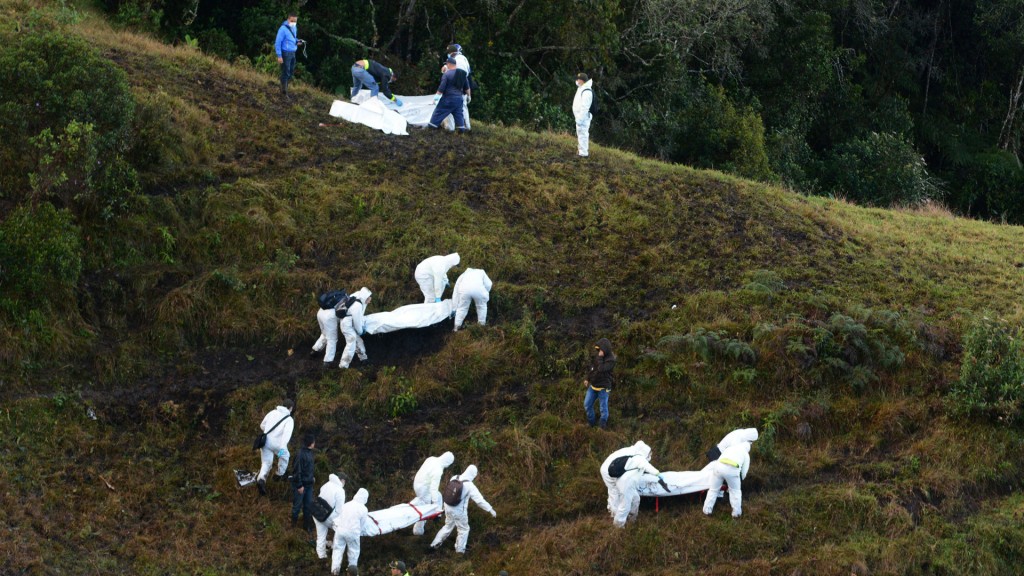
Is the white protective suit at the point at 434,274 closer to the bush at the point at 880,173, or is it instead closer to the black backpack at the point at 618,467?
the black backpack at the point at 618,467

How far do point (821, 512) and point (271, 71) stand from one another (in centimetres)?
1428

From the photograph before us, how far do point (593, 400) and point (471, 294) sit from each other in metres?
2.53

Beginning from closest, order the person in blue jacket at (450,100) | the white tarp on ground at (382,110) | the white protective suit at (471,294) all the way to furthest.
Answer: the white protective suit at (471,294) < the person in blue jacket at (450,100) < the white tarp on ground at (382,110)

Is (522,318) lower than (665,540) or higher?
higher

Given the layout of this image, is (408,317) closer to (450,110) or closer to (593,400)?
(593,400)

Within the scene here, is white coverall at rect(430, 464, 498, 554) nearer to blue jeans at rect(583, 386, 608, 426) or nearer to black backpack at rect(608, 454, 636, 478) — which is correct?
black backpack at rect(608, 454, 636, 478)

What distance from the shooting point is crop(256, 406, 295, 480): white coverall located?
1378 centimetres

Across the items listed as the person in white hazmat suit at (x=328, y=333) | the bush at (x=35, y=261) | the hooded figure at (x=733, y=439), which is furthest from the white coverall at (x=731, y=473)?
the bush at (x=35, y=261)

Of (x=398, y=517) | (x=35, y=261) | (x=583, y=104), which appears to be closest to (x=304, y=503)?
(x=398, y=517)

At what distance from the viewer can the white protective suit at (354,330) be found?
15.8 m

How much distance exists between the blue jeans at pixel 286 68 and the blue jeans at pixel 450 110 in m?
2.66

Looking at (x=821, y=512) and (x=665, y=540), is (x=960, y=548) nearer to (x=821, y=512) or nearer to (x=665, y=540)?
(x=821, y=512)

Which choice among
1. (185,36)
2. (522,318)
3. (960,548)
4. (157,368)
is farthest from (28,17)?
(960,548)

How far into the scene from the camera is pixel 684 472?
13930 millimetres
